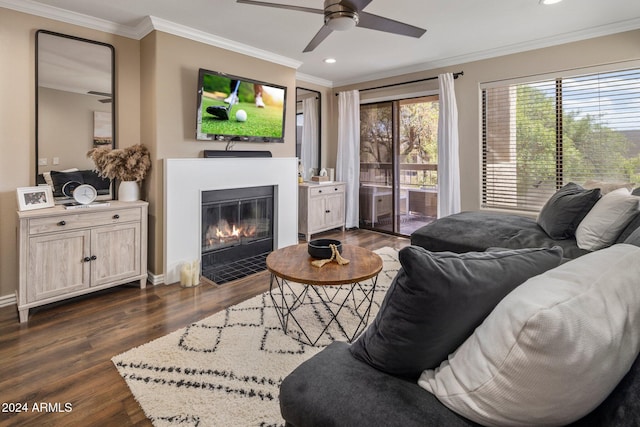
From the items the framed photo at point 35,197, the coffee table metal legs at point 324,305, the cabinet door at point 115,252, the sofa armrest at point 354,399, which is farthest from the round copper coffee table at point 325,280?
the framed photo at point 35,197

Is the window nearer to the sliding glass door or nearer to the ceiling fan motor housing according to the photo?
the sliding glass door

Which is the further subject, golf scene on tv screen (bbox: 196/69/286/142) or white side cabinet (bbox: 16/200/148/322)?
golf scene on tv screen (bbox: 196/69/286/142)

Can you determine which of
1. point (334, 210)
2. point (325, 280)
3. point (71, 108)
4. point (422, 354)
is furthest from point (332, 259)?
point (334, 210)

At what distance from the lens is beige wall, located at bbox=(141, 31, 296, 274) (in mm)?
3367

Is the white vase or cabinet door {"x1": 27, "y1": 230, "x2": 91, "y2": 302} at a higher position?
the white vase

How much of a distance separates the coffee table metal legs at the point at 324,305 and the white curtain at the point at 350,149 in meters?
2.62

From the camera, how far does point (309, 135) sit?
600 centimetres

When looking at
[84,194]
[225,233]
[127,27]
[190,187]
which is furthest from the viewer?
[225,233]

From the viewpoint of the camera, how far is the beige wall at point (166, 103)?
3367 millimetres

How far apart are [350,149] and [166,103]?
120 inches

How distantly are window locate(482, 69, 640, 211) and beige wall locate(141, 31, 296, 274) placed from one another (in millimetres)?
3378

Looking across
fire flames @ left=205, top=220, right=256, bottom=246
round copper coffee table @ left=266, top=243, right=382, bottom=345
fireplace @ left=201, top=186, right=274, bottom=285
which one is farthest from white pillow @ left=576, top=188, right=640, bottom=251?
fire flames @ left=205, top=220, right=256, bottom=246

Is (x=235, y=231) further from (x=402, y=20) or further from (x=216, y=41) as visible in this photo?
(x=402, y=20)

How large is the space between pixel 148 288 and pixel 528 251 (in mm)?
3226
